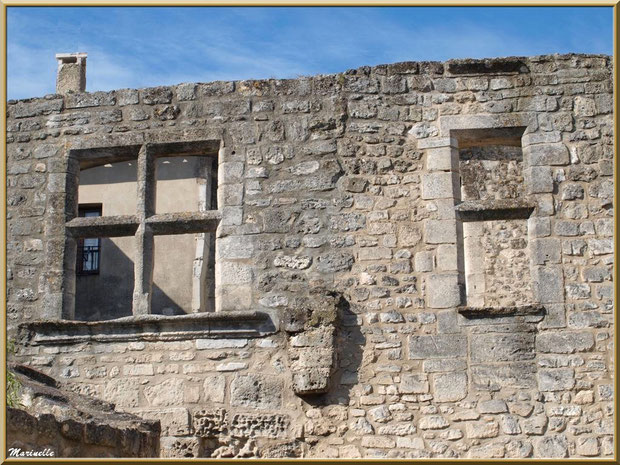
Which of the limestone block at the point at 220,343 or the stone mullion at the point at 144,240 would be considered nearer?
the limestone block at the point at 220,343

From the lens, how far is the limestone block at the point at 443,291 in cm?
736

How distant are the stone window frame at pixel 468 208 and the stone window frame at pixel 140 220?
1.48m

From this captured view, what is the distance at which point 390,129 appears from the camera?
25.5 ft

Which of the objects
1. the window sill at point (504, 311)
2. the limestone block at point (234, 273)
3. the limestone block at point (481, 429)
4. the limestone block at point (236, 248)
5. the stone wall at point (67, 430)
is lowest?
the limestone block at point (481, 429)

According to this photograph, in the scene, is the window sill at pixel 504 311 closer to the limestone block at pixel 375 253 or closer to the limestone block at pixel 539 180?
the limestone block at pixel 375 253

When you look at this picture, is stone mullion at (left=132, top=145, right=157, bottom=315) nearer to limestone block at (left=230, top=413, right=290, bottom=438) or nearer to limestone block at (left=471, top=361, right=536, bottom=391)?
limestone block at (left=230, top=413, right=290, bottom=438)

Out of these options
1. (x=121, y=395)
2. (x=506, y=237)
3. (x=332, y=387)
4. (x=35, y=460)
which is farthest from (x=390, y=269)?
(x=506, y=237)

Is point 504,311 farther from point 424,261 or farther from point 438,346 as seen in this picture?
point 424,261

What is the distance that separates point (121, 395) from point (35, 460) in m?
2.90

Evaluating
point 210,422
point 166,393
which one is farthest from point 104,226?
point 210,422

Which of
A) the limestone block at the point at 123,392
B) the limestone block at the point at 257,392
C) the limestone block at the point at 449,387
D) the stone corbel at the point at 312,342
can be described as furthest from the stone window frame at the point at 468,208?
the limestone block at the point at 123,392

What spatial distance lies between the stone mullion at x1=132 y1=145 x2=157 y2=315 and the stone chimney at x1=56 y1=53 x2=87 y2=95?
602cm

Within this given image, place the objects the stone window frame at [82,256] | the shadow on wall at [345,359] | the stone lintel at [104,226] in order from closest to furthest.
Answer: the shadow on wall at [345,359], the stone lintel at [104,226], the stone window frame at [82,256]

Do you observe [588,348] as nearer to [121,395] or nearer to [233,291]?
[233,291]
